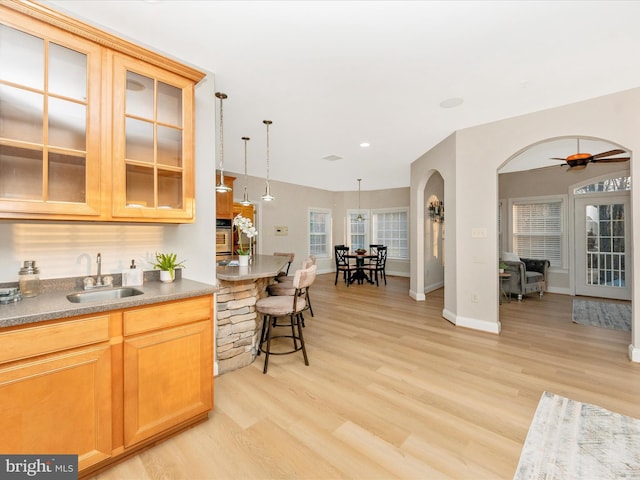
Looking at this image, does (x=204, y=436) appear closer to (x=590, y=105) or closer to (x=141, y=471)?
(x=141, y=471)

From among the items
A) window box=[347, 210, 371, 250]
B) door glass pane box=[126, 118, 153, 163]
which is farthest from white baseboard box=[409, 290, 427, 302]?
door glass pane box=[126, 118, 153, 163]

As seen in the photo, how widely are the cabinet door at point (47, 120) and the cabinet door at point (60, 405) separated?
0.82 m

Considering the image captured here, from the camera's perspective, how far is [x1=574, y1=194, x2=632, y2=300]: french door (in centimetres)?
551

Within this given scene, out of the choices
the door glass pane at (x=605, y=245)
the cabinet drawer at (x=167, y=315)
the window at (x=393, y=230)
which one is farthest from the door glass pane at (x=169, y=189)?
the door glass pane at (x=605, y=245)

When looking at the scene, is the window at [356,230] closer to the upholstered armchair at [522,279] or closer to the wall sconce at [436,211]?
the wall sconce at [436,211]

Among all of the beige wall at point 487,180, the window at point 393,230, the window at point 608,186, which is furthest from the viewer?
→ the window at point 393,230

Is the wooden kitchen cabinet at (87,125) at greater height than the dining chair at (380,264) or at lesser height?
greater

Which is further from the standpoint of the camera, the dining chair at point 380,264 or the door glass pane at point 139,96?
the dining chair at point 380,264

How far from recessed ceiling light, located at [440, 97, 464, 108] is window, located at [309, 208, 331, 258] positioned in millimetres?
5721

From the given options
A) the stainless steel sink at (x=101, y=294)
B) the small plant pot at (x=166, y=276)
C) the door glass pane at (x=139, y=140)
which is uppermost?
the door glass pane at (x=139, y=140)

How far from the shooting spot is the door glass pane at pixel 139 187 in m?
1.89

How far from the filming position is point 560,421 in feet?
6.57

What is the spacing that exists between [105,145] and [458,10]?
2413 millimetres

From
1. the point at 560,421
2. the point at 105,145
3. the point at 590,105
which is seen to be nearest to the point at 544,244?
the point at 590,105
